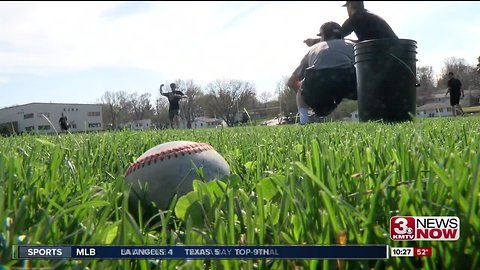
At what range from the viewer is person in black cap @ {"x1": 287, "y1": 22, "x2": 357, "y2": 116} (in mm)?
7730

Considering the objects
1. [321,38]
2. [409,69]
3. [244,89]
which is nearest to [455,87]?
[321,38]

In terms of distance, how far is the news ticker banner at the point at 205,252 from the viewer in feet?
2.30

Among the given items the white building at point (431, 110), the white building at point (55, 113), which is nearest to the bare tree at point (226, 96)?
the white building at point (55, 113)

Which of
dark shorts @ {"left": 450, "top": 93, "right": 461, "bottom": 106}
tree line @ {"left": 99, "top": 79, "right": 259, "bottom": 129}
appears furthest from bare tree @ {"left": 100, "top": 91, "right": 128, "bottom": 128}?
dark shorts @ {"left": 450, "top": 93, "right": 461, "bottom": 106}

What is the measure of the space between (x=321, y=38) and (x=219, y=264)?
844 cm

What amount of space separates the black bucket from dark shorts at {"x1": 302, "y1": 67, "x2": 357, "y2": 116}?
1.78 m

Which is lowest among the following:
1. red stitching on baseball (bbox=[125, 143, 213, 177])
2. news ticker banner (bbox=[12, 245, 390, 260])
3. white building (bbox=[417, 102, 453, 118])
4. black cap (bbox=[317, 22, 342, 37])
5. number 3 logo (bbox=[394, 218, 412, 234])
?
news ticker banner (bbox=[12, 245, 390, 260])

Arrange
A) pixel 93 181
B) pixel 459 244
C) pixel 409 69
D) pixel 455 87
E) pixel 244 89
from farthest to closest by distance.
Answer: pixel 244 89
pixel 455 87
pixel 409 69
pixel 93 181
pixel 459 244

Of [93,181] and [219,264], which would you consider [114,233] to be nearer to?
[219,264]

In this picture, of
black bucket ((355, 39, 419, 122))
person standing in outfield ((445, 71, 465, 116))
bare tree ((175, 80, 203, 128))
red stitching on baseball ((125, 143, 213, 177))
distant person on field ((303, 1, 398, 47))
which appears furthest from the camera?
bare tree ((175, 80, 203, 128))

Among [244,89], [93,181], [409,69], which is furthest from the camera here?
[244,89]

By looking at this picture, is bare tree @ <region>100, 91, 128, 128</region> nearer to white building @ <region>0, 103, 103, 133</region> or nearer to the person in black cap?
white building @ <region>0, 103, 103, 133</region>

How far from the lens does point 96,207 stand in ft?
3.56

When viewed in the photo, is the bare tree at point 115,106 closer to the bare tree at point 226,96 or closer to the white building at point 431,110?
the bare tree at point 226,96
